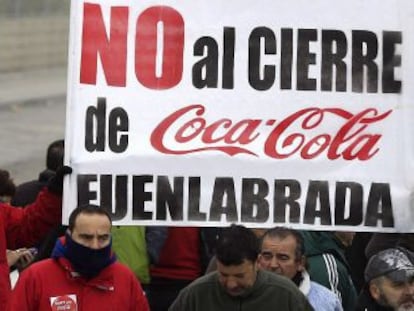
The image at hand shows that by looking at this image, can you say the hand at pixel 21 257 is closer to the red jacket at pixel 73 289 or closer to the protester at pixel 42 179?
the protester at pixel 42 179

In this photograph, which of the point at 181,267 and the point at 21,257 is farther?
the point at 181,267

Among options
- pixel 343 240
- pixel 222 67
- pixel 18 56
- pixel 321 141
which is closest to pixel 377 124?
pixel 321 141

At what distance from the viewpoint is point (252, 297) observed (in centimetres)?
683

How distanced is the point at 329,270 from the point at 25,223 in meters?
1.71

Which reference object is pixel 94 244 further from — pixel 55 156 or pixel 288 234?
pixel 55 156

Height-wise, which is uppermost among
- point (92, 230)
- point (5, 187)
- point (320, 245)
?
point (5, 187)

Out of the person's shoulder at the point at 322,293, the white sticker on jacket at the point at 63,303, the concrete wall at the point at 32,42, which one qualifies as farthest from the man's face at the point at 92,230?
the concrete wall at the point at 32,42

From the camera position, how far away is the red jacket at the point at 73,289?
6980 millimetres

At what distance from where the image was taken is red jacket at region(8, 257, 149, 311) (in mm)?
6980

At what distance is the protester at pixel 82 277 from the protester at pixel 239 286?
0.92 feet

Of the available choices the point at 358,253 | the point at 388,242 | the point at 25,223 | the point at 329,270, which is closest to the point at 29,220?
the point at 25,223

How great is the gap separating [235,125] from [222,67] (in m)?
0.29

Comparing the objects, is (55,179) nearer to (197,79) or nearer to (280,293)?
(197,79)

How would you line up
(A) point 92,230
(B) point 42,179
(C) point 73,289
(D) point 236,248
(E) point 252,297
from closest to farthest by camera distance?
(D) point 236,248 → (E) point 252,297 → (A) point 92,230 → (C) point 73,289 → (B) point 42,179
